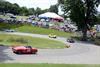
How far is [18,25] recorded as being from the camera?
93.2 m

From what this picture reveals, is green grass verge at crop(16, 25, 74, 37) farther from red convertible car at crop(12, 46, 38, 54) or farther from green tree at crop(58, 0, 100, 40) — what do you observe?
red convertible car at crop(12, 46, 38, 54)

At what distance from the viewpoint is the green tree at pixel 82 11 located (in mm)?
82750

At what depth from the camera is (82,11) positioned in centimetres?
8312

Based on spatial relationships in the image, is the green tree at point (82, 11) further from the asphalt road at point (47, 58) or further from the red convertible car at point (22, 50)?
the red convertible car at point (22, 50)

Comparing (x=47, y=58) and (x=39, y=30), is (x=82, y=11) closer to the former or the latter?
(x=39, y=30)

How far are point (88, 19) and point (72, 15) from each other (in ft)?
15.4

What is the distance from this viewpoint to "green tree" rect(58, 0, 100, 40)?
3258 inches

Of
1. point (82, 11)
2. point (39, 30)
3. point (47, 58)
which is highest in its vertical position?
point (82, 11)

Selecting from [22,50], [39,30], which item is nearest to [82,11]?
[39,30]

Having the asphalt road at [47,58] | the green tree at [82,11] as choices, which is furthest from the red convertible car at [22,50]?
the green tree at [82,11]

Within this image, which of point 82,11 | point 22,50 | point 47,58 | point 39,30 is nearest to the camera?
point 47,58

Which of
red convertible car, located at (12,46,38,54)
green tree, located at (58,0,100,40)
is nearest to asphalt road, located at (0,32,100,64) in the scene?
red convertible car, located at (12,46,38,54)

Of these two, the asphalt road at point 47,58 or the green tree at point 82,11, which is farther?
the green tree at point 82,11


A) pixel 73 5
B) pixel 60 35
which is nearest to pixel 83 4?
pixel 73 5
